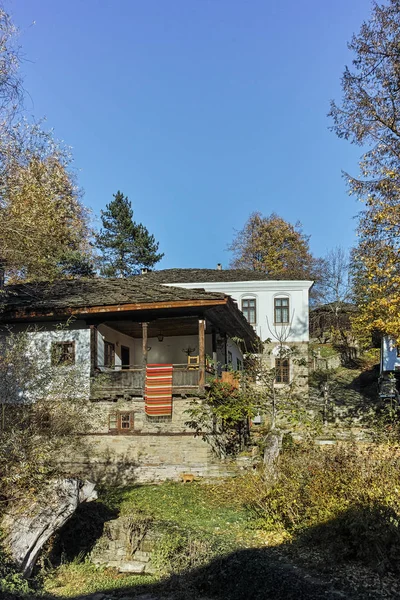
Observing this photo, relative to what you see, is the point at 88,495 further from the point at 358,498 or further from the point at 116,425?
the point at 116,425

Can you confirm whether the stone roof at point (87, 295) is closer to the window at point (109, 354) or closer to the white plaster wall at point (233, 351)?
the window at point (109, 354)

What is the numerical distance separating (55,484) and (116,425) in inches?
248

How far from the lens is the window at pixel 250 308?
2497 cm

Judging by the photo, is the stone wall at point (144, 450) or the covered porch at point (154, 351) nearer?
the stone wall at point (144, 450)

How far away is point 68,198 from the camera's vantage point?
12.4 metres

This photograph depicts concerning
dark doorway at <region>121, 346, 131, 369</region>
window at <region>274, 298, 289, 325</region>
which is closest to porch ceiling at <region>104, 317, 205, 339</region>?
dark doorway at <region>121, 346, 131, 369</region>

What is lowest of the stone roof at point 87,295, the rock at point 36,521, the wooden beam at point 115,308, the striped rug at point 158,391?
the rock at point 36,521

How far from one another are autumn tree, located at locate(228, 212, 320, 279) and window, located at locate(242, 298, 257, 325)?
994cm

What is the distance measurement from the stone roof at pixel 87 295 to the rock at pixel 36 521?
21.3 ft

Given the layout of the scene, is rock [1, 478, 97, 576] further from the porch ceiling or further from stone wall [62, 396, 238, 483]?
the porch ceiling

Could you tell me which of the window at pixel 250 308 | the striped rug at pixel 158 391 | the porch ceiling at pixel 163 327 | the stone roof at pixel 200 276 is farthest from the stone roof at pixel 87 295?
the window at pixel 250 308

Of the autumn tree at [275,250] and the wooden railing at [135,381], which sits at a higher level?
the autumn tree at [275,250]

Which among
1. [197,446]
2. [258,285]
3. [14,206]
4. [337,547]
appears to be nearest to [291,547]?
[337,547]

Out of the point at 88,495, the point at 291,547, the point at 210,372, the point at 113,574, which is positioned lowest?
the point at 113,574
